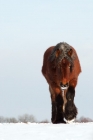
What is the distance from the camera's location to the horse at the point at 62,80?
1220 cm

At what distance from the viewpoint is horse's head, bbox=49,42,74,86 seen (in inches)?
479

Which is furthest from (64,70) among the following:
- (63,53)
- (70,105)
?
(70,105)

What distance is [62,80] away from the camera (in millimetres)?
12180

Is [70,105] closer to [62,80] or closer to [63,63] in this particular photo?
[62,80]

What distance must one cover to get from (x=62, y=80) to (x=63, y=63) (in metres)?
0.44

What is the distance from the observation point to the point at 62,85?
12.2 m
